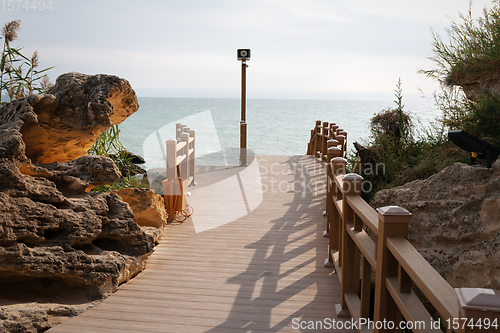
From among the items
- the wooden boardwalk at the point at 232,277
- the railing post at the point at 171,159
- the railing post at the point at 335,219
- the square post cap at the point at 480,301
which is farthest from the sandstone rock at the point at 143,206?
the square post cap at the point at 480,301

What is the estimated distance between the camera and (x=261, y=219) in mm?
5973

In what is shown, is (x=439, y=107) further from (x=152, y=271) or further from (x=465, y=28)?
(x=152, y=271)

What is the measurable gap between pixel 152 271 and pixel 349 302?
2.24 meters

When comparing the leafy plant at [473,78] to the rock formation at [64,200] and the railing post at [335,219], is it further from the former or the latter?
the rock formation at [64,200]

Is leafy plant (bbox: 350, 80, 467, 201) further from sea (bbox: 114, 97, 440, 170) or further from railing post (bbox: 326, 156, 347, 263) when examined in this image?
railing post (bbox: 326, 156, 347, 263)

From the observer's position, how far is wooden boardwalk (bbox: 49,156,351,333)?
3.08 m

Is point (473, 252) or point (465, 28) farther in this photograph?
point (465, 28)

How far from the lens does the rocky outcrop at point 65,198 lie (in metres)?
3.14

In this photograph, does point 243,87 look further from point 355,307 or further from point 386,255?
point 386,255

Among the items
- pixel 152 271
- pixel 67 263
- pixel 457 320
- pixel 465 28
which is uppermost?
pixel 465 28

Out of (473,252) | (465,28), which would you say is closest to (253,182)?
(465,28)

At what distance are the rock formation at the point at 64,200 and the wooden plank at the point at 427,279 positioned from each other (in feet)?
9.18

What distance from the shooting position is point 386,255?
2.10 meters

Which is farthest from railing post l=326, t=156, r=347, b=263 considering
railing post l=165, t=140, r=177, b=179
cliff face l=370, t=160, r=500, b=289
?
railing post l=165, t=140, r=177, b=179
